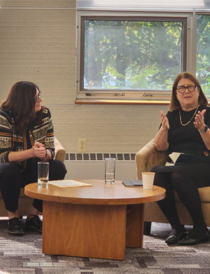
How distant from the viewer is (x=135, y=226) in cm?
250

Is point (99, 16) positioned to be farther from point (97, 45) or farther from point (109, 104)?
point (109, 104)

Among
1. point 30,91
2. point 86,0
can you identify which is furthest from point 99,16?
point 30,91

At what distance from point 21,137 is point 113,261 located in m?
1.08

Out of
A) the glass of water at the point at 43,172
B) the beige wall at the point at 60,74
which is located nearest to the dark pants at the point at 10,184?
the glass of water at the point at 43,172

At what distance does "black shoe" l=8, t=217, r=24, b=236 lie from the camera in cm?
270

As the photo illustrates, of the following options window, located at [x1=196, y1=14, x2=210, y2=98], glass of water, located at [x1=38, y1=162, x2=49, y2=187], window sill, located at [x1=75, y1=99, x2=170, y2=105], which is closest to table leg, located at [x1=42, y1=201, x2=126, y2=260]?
glass of water, located at [x1=38, y1=162, x2=49, y2=187]

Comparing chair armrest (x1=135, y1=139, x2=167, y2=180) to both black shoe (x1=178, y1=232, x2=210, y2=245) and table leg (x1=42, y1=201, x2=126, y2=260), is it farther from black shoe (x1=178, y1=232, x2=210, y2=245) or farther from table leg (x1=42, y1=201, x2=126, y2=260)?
table leg (x1=42, y1=201, x2=126, y2=260)

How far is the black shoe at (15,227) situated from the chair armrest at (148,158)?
31.9 inches

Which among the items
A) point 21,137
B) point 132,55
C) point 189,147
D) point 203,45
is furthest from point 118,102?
point 21,137

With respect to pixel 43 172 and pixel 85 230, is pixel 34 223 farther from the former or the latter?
pixel 85 230

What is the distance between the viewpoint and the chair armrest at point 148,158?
294cm

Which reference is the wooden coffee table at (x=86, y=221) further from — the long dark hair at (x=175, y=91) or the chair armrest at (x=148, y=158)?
the long dark hair at (x=175, y=91)

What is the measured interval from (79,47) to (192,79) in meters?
1.44

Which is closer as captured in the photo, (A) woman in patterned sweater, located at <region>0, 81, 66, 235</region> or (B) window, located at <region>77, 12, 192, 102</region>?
(A) woman in patterned sweater, located at <region>0, 81, 66, 235</region>
